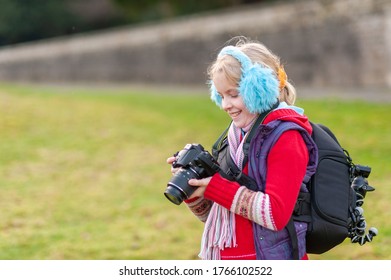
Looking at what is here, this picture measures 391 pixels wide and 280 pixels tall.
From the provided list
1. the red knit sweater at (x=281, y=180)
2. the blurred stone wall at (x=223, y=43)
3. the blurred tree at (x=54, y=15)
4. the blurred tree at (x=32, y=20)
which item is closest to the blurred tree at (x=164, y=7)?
the blurred tree at (x=54, y=15)

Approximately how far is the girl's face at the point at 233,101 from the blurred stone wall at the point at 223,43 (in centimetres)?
1306

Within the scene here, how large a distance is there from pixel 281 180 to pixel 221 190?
0.79 ft

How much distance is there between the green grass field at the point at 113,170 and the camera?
6.54 m

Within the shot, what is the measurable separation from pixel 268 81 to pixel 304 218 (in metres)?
0.56

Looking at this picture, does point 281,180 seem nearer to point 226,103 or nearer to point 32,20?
point 226,103

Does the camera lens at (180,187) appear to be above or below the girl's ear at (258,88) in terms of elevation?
below

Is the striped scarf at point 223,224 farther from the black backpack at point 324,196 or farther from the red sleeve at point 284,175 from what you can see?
the red sleeve at point 284,175

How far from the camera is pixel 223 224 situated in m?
3.12

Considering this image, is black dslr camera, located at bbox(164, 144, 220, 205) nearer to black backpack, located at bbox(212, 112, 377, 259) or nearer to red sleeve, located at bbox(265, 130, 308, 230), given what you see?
black backpack, located at bbox(212, 112, 377, 259)

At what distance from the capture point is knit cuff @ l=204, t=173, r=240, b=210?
118 inches

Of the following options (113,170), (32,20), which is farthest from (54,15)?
(113,170)

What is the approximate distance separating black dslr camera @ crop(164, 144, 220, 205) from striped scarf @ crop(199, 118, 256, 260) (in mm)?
126
